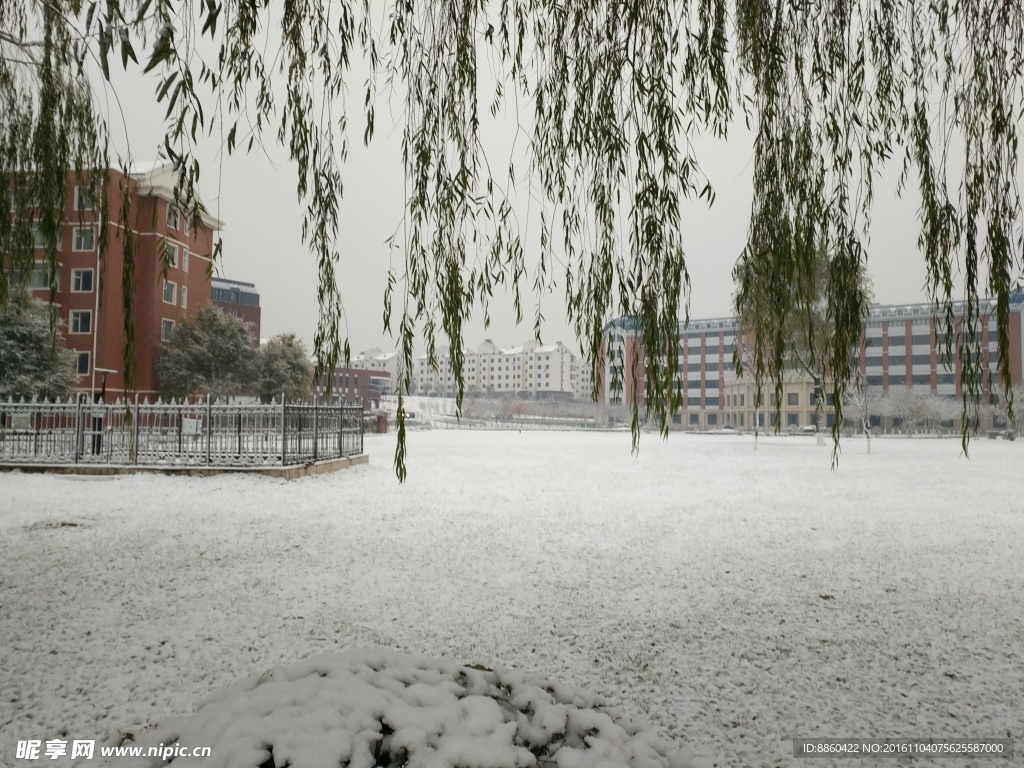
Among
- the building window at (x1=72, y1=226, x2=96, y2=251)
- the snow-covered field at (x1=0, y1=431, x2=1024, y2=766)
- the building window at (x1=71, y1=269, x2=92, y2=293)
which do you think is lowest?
the snow-covered field at (x1=0, y1=431, x2=1024, y2=766)

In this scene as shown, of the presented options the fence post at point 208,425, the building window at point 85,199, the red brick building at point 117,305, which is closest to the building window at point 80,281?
the red brick building at point 117,305

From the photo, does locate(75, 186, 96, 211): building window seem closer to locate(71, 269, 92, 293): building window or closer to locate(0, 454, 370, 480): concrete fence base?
locate(0, 454, 370, 480): concrete fence base

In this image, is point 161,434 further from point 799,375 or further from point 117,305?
point 799,375

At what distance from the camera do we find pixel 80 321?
55.5 ft

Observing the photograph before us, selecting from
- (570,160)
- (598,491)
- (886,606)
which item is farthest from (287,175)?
(598,491)

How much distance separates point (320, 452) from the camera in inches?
463

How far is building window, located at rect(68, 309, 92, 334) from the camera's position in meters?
16.5

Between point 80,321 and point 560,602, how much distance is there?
17577 millimetres

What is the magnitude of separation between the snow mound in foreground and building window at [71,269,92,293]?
1598cm

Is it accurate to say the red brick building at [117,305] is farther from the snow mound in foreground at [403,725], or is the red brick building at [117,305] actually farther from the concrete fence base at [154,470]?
the snow mound in foreground at [403,725]

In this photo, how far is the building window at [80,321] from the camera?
16545 mm

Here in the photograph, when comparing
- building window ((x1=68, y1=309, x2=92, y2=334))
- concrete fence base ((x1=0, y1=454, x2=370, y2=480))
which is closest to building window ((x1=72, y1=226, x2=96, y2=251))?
concrete fence base ((x1=0, y1=454, x2=370, y2=480))

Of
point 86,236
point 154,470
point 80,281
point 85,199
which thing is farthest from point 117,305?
point 85,199

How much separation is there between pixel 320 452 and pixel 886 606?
967 cm
